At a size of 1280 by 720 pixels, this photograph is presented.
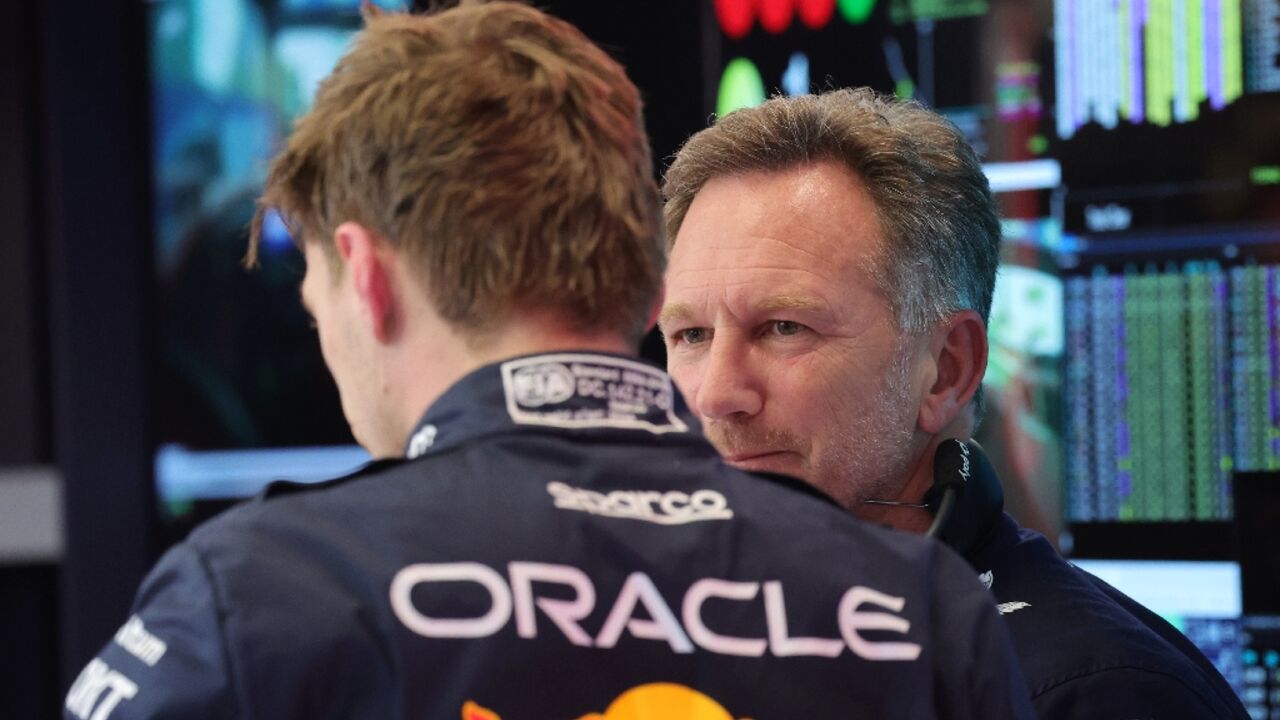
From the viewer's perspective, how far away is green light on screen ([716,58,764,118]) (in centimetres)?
296

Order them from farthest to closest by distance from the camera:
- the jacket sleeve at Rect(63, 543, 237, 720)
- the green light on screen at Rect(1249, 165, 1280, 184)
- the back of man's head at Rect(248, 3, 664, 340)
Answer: the green light on screen at Rect(1249, 165, 1280, 184), the back of man's head at Rect(248, 3, 664, 340), the jacket sleeve at Rect(63, 543, 237, 720)

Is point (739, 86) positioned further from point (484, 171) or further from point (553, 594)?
point (553, 594)

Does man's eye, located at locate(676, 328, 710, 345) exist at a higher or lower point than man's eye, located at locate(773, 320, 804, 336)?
lower

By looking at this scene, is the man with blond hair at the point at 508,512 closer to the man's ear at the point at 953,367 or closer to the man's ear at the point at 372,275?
the man's ear at the point at 372,275

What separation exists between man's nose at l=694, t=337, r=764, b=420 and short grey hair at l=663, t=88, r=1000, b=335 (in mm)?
159

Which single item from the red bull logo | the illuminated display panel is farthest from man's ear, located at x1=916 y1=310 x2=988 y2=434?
the illuminated display panel

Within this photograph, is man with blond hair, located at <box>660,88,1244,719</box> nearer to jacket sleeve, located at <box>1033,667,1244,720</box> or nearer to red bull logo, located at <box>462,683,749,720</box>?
jacket sleeve, located at <box>1033,667,1244,720</box>

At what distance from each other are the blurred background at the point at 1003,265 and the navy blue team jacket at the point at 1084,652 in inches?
42.6

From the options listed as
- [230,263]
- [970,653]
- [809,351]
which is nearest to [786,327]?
[809,351]

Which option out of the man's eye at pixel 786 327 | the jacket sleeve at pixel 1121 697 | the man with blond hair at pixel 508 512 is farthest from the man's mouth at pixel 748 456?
the man with blond hair at pixel 508 512

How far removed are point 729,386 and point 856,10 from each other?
4.92 feet

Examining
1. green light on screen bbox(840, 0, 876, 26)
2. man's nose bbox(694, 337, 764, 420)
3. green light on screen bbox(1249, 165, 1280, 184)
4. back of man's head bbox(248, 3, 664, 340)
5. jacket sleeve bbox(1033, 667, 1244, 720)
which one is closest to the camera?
back of man's head bbox(248, 3, 664, 340)

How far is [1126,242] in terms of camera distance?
267 cm

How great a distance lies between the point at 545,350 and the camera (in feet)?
3.41
